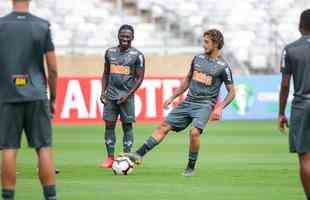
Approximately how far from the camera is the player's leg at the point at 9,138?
1018cm

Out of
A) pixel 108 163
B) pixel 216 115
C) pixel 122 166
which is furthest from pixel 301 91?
pixel 108 163

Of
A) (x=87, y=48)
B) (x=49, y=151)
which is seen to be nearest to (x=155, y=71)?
(x=87, y=48)

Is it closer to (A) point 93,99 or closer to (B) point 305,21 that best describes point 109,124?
(B) point 305,21

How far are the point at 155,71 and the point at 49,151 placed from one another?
2251 cm

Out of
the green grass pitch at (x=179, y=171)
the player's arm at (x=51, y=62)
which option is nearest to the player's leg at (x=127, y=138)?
the green grass pitch at (x=179, y=171)

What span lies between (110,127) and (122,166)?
2.03 meters

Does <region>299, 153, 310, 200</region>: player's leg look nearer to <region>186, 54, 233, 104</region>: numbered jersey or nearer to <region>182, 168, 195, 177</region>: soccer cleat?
<region>182, 168, 195, 177</region>: soccer cleat

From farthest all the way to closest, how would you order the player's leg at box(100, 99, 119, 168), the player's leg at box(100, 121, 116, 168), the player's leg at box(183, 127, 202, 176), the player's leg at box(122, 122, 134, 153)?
the player's leg at box(122, 122, 134, 153) < the player's leg at box(100, 99, 119, 168) < the player's leg at box(100, 121, 116, 168) < the player's leg at box(183, 127, 202, 176)

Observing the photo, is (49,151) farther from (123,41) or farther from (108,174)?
(123,41)

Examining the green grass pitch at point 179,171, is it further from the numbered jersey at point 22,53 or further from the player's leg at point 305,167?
the numbered jersey at point 22,53

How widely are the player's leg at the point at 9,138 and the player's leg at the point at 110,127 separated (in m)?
6.34

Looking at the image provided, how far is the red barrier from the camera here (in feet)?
94.5

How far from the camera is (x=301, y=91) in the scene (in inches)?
425

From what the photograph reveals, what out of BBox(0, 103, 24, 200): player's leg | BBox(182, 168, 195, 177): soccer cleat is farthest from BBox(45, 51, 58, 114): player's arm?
BBox(182, 168, 195, 177): soccer cleat
